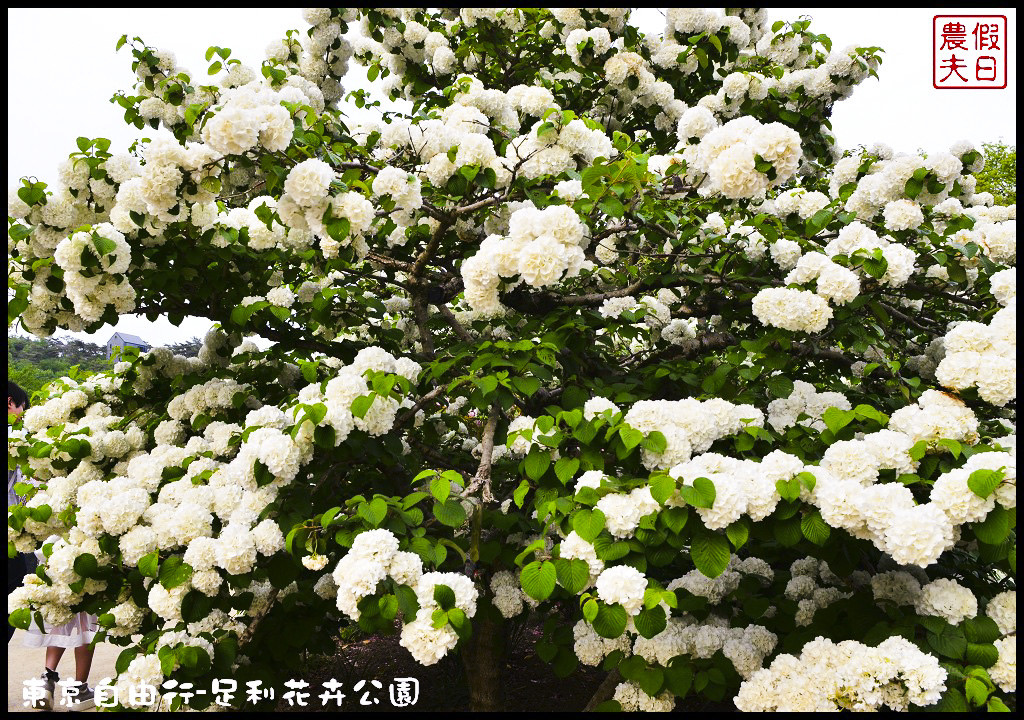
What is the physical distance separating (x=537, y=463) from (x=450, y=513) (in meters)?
0.33

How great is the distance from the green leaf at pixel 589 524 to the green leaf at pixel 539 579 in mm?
117

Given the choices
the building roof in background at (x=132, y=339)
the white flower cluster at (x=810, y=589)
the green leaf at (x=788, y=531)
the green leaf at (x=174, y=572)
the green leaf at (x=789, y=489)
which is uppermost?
the building roof in background at (x=132, y=339)

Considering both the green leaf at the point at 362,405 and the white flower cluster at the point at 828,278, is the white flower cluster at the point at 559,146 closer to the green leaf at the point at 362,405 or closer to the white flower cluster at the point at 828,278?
the white flower cluster at the point at 828,278

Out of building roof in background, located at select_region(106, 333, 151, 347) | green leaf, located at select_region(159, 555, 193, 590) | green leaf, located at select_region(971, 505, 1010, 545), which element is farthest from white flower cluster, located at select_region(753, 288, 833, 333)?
building roof in background, located at select_region(106, 333, 151, 347)

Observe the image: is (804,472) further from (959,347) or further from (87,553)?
(87,553)

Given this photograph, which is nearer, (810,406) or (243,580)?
(243,580)

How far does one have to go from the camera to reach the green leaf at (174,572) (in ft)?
7.37

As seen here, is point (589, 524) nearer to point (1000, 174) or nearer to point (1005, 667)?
point (1005, 667)

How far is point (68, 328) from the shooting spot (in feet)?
9.78

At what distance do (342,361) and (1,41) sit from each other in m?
2.02

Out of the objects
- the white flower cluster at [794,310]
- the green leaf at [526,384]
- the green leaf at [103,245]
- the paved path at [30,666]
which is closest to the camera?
the green leaf at [526,384]

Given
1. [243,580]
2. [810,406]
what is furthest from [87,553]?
[810,406]

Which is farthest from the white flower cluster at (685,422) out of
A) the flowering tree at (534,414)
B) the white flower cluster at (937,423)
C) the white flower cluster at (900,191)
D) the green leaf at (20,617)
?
the green leaf at (20,617)

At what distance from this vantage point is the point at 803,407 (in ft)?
9.30
